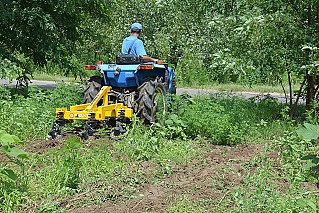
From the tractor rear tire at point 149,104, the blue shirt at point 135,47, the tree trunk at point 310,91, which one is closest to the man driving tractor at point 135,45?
the blue shirt at point 135,47

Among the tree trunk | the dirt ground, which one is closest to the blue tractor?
the dirt ground

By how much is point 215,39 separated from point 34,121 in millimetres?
14470

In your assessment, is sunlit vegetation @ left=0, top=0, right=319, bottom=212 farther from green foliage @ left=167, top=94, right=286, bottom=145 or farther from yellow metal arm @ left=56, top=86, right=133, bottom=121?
yellow metal arm @ left=56, top=86, right=133, bottom=121

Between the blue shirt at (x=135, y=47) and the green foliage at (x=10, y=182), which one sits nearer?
the green foliage at (x=10, y=182)

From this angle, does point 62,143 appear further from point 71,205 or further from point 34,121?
point 71,205

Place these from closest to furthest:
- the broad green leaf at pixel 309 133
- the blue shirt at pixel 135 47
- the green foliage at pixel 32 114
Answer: the broad green leaf at pixel 309 133, the green foliage at pixel 32 114, the blue shirt at pixel 135 47

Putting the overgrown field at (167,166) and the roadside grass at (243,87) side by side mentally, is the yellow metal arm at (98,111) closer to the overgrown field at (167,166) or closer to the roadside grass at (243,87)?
the overgrown field at (167,166)

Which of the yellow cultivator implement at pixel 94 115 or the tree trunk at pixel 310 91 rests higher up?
the tree trunk at pixel 310 91

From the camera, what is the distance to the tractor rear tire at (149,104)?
890 cm

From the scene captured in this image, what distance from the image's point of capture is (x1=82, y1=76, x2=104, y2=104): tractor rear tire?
9.25 m

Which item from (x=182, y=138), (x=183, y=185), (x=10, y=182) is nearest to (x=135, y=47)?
(x=182, y=138)

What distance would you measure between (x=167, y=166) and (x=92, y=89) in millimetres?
2986

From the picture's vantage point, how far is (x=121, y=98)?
923 centimetres

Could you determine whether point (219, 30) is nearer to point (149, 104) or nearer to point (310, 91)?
point (310, 91)
